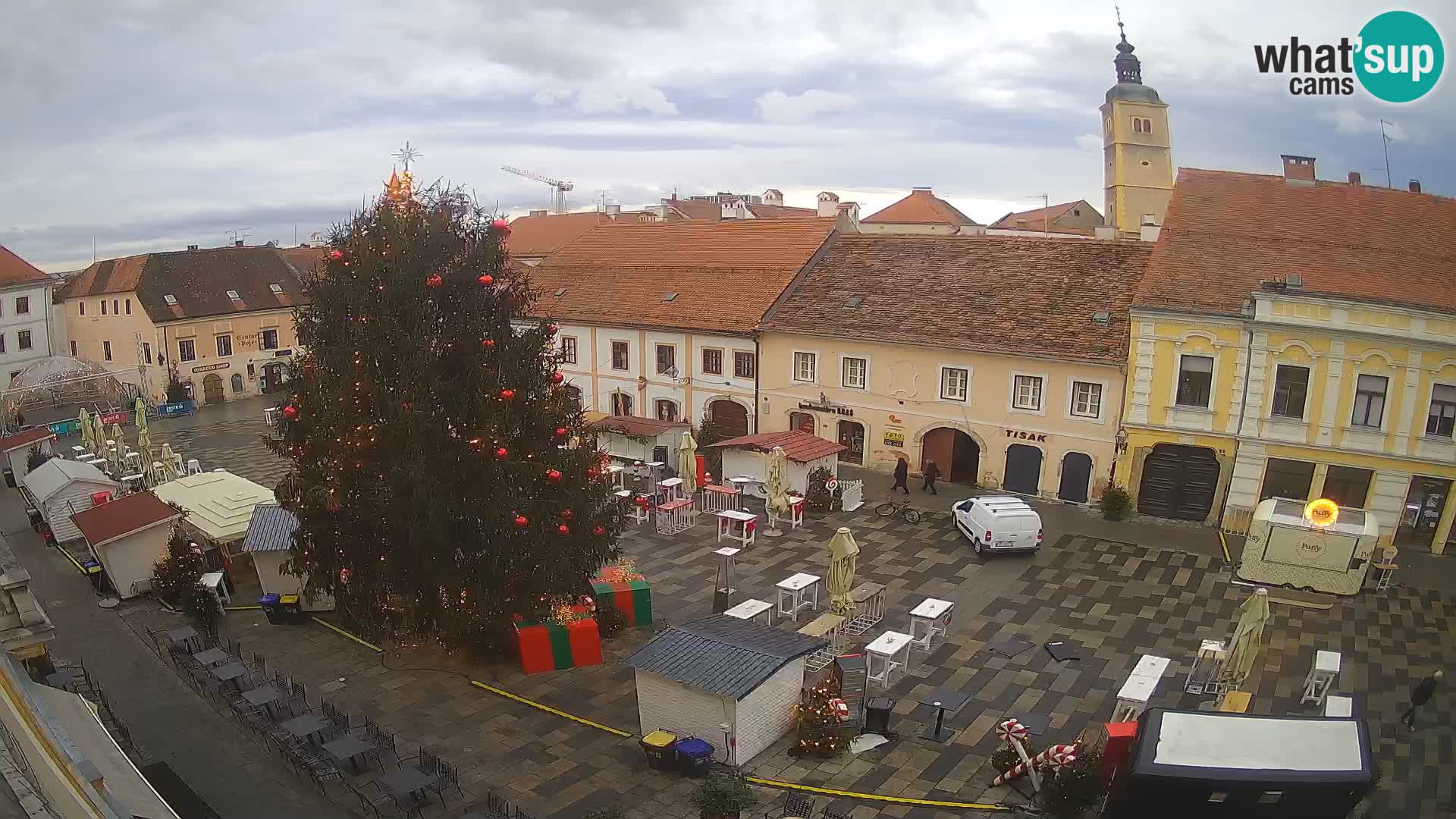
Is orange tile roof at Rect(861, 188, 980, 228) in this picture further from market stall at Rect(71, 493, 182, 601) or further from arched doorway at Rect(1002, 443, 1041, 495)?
market stall at Rect(71, 493, 182, 601)

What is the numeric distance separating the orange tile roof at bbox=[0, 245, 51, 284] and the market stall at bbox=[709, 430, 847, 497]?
43369 millimetres

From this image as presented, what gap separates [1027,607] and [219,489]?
2005cm

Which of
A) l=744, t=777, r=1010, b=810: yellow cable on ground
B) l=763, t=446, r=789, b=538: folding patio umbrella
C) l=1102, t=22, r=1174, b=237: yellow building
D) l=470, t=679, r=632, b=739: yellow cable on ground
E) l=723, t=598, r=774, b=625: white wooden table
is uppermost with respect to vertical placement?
l=1102, t=22, r=1174, b=237: yellow building

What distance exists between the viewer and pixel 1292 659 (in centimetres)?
1855

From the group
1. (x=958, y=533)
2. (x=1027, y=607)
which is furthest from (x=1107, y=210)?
(x=1027, y=607)

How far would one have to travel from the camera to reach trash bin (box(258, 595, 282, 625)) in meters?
20.0

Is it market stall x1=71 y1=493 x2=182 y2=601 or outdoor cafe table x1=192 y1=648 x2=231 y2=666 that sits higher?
market stall x1=71 y1=493 x2=182 y2=601

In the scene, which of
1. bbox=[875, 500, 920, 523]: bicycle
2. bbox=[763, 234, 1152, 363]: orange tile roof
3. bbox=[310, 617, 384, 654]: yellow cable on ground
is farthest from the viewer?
bbox=[763, 234, 1152, 363]: orange tile roof

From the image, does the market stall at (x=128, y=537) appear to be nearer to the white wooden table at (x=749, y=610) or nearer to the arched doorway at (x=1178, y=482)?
the white wooden table at (x=749, y=610)

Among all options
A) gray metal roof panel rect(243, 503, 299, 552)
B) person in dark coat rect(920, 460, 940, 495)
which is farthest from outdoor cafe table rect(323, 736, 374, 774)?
person in dark coat rect(920, 460, 940, 495)

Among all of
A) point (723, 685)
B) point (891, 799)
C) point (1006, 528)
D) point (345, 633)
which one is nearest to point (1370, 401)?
point (1006, 528)

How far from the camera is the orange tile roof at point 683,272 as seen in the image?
35.2m

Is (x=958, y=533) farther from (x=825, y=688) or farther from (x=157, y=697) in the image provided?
(x=157, y=697)

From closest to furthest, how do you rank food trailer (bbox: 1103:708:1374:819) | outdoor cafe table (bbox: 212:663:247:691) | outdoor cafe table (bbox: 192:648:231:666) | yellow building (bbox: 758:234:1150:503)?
1. food trailer (bbox: 1103:708:1374:819)
2. outdoor cafe table (bbox: 212:663:247:691)
3. outdoor cafe table (bbox: 192:648:231:666)
4. yellow building (bbox: 758:234:1150:503)
